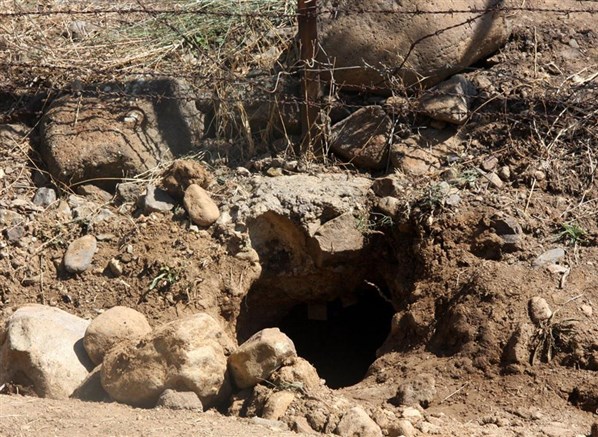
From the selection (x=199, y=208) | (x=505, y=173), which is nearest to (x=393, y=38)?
(x=505, y=173)

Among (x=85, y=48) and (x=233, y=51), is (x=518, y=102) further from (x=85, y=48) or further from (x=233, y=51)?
(x=85, y=48)

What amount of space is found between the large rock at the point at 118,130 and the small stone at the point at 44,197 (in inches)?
3.9

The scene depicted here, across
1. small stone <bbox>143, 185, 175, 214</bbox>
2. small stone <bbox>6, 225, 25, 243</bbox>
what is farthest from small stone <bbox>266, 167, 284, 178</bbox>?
small stone <bbox>6, 225, 25, 243</bbox>

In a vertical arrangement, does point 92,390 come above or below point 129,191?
below

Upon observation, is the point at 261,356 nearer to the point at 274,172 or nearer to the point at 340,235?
the point at 340,235

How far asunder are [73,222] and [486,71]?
267 centimetres

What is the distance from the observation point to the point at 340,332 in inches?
268

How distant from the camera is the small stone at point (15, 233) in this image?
5781 mm

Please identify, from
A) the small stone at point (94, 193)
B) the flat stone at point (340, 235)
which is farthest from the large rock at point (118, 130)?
the flat stone at point (340, 235)

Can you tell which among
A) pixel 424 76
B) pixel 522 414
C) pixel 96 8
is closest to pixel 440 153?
pixel 424 76

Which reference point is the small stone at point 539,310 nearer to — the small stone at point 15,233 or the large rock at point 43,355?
the large rock at point 43,355

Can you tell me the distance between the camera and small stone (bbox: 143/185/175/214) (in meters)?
5.86

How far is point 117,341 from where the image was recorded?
480 centimetres

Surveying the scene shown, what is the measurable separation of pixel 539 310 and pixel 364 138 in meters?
1.66
